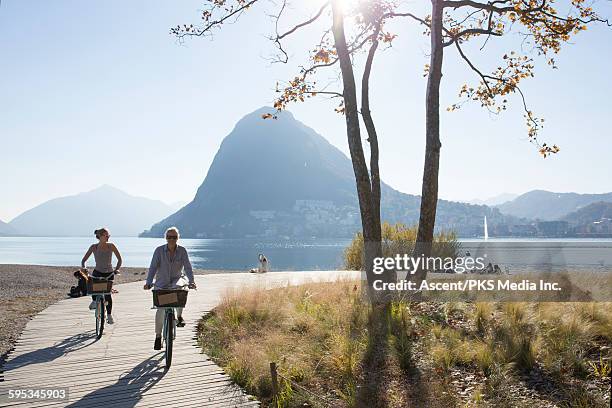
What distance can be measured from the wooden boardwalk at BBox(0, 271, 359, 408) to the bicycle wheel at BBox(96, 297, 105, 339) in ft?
0.41

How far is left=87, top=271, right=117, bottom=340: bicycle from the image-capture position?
800 centimetres

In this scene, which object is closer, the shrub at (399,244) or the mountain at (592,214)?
the shrub at (399,244)

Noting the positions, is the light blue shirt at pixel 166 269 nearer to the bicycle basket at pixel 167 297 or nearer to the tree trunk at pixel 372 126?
the bicycle basket at pixel 167 297

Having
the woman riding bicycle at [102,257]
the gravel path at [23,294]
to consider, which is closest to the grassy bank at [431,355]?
the woman riding bicycle at [102,257]

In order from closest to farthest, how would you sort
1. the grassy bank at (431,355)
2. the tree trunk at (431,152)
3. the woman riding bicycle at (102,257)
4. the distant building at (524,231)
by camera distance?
1. the grassy bank at (431,355)
2. the woman riding bicycle at (102,257)
3. the tree trunk at (431,152)
4. the distant building at (524,231)

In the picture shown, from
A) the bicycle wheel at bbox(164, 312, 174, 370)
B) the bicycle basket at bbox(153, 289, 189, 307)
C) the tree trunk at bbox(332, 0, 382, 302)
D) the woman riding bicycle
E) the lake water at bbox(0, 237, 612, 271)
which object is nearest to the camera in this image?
the bicycle wheel at bbox(164, 312, 174, 370)

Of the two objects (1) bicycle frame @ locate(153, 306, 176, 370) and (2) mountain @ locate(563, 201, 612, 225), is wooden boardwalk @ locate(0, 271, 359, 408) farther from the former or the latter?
(2) mountain @ locate(563, 201, 612, 225)

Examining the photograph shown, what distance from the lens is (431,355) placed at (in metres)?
5.98

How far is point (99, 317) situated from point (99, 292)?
44cm

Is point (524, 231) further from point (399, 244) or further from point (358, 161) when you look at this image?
point (358, 161)

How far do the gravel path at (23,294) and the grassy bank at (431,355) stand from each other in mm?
3793

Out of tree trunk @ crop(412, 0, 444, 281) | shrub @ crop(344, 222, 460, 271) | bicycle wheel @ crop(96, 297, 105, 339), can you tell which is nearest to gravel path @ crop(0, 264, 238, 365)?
bicycle wheel @ crop(96, 297, 105, 339)

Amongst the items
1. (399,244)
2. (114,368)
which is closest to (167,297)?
(114,368)

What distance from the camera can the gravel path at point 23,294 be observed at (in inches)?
351
